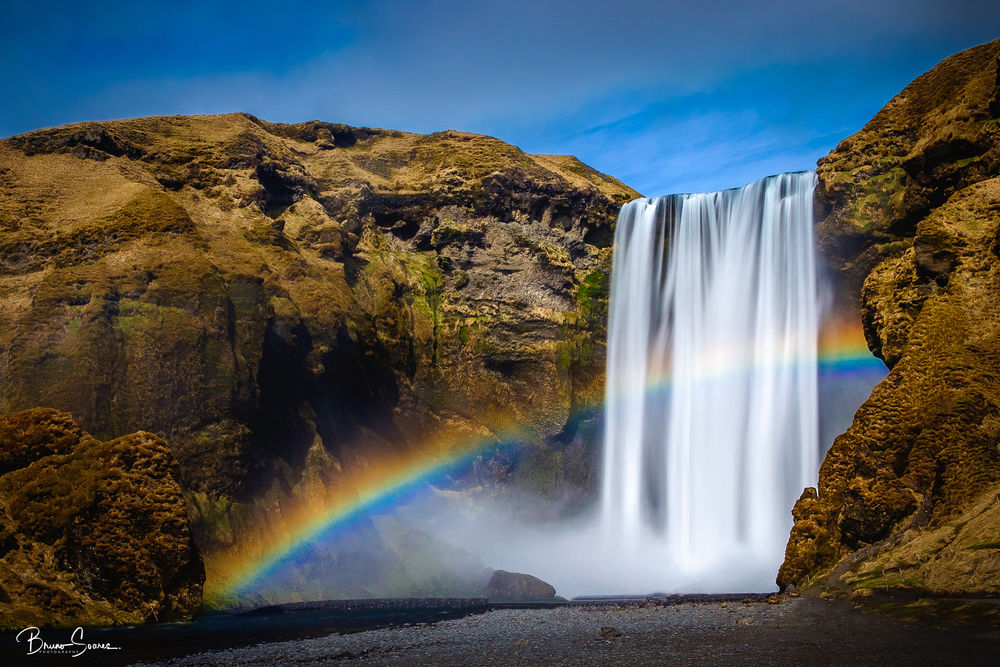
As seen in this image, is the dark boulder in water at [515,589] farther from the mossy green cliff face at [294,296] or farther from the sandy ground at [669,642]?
the sandy ground at [669,642]

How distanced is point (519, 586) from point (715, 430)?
43.6 feet

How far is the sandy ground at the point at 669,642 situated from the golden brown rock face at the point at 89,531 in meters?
5.20

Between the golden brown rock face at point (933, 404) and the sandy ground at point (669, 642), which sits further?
the golden brown rock face at point (933, 404)

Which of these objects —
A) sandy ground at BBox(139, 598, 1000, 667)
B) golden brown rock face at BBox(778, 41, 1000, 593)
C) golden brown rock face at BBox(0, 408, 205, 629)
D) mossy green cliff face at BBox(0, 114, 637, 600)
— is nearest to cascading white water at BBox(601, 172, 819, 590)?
mossy green cliff face at BBox(0, 114, 637, 600)

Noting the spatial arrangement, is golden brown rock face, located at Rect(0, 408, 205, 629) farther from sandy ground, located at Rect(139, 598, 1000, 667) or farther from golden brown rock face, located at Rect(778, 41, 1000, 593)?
golden brown rock face, located at Rect(778, 41, 1000, 593)

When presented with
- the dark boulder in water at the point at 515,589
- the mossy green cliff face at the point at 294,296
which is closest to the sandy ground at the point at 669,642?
the dark boulder in water at the point at 515,589

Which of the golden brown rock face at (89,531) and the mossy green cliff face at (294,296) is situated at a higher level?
the mossy green cliff face at (294,296)

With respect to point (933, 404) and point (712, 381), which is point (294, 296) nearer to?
point (712, 381)

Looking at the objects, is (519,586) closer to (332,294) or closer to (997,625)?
(332,294)

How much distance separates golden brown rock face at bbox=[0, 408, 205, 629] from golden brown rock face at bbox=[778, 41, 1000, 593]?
17.9 m

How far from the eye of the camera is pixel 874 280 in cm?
2673

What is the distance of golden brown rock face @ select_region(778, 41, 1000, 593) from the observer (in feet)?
54.7

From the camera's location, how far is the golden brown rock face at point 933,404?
54.7 feet

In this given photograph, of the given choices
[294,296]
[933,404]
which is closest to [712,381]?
[933,404]
